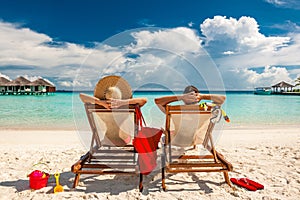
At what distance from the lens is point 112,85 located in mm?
3443

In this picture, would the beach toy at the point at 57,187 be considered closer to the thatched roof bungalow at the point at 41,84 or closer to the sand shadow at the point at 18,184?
the sand shadow at the point at 18,184

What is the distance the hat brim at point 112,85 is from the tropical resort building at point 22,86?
46252 millimetres

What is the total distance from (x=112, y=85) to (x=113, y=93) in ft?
0.50

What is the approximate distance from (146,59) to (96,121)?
2.11 metres

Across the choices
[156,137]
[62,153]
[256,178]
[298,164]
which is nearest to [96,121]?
[156,137]

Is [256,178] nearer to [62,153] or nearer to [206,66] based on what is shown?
[206,66]

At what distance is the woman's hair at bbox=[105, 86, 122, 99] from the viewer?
10.9ft

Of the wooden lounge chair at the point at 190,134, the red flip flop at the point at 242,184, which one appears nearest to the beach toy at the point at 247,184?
the red flip flop at the point at 242,184

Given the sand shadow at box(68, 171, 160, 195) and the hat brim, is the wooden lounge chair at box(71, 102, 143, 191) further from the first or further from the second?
the hat brim

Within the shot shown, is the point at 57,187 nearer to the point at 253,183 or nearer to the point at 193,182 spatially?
the point at 193,182

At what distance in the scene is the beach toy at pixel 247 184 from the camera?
299 centimetres

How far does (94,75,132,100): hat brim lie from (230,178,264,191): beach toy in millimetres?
1755

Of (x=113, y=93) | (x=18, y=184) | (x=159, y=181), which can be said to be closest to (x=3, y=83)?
(x=18, y=184)

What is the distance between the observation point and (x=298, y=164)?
3957 millimetres
